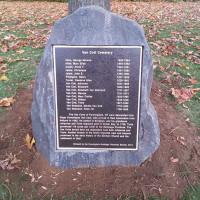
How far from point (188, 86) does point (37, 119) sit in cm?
296

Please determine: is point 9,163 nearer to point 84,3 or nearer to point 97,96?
point 97,96

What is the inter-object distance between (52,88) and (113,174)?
1.20m

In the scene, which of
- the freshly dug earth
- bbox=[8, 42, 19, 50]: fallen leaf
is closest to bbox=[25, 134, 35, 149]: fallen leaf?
the freshly dug earth

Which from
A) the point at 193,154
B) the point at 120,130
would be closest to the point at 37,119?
the point at 120,130

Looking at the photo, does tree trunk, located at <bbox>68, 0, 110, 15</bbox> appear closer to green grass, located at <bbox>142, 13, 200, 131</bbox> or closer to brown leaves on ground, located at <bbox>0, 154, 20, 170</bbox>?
green grass, located at <bbox>142, 13, 200, 131</bbox>

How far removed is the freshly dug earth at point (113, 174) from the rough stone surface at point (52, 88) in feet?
0.36

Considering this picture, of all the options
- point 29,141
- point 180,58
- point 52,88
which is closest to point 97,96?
point 52,88

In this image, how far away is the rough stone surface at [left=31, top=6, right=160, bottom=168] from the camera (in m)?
2.49

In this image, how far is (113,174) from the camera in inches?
110

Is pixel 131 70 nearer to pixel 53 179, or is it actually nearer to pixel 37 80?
pixel 37 80

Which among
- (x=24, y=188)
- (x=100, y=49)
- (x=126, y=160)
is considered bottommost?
(x=24, y=188)

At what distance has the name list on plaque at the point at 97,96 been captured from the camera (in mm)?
2533

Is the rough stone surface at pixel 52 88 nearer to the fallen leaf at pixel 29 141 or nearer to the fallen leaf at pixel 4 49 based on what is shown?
the fallen leaf at pixel 29 141

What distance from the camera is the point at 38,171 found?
111 inches
